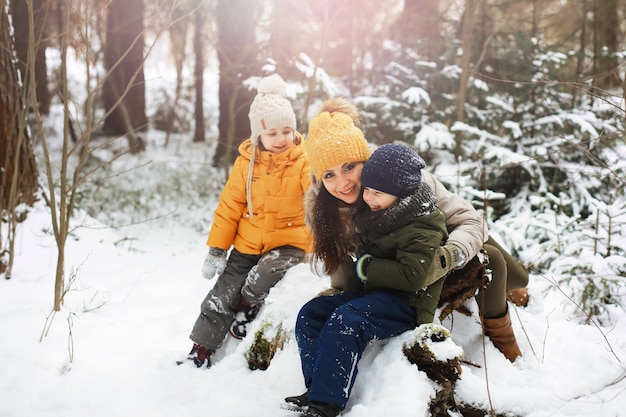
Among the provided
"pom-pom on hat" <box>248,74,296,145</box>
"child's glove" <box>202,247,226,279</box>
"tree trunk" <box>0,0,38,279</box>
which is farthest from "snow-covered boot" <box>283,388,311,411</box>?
"tree trunk" <box>0,0,38,279</box>

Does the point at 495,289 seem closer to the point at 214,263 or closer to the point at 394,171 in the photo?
the point at 394,171

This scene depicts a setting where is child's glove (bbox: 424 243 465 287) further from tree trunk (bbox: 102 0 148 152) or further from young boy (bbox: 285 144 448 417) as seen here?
tree trunk (bbox: 102 0 148 152)

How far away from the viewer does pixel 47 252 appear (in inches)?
196

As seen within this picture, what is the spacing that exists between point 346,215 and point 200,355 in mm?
1288

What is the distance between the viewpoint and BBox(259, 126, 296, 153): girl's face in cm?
323

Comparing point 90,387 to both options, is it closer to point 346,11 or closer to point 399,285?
point 399,285

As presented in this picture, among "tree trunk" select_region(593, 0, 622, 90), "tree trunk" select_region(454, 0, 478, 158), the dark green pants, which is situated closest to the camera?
the dark green pants

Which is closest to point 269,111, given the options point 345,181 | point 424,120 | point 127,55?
point 345,181

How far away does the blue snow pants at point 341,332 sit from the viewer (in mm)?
2043

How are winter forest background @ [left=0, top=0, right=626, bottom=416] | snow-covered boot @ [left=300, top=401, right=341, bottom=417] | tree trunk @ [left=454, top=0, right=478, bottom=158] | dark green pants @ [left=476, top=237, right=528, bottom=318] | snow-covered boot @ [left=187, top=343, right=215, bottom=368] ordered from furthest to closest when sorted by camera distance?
tree trunk @ [left=454, top=0, right=478, bottom=158], winter forest background @ [left=0, top=0, right=626, bottom=416], snow-covered boot @ [left=187, top=343, right=215, bottom=368], dark green pants @ [left=476, top=237, right=528, bottom=318], snow-covered boot @ [left=300, top=401, right=341, bottom=417]

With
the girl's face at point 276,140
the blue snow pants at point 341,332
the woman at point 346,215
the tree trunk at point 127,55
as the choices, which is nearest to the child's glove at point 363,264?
the blue snow pants at point 341,332

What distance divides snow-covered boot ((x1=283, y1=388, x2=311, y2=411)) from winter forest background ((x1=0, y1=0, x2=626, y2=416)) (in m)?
1.62

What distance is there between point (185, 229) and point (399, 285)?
18.8ft

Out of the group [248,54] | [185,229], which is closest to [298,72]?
[248,54]
